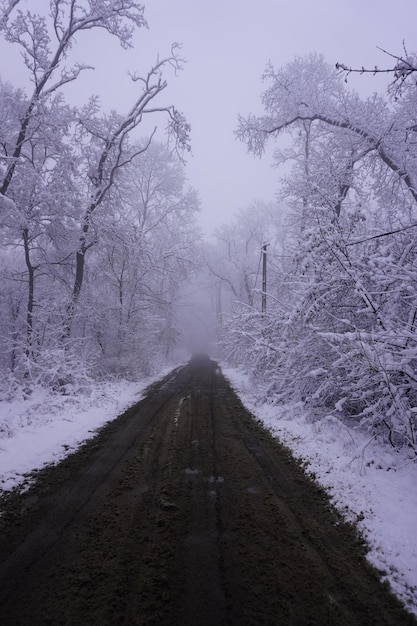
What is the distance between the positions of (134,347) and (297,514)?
14293 millimetres

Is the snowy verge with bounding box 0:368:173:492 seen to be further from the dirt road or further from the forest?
the forest

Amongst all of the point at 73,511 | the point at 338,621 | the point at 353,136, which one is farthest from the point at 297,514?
the point at 353,136

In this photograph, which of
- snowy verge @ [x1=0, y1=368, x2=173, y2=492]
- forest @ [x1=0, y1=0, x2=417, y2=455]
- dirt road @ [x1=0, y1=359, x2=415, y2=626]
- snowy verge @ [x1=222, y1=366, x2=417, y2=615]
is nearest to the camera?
dirt road @ [x1=0, y1=359, x2=415, y2=626]

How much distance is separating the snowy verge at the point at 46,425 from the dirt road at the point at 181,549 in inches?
20.1

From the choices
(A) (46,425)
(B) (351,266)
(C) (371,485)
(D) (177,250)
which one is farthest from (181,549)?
(D) (177,250)

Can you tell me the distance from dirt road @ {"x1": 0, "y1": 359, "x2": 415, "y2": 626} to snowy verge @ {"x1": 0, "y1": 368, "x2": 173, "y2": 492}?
0.51m

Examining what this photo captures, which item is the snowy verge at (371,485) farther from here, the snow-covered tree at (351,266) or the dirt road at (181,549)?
the snow-covered tree at (351,266)

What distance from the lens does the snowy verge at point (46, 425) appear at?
18.4 feet

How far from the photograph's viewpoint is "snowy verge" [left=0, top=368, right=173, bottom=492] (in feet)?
18.4

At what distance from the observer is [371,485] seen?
4.66m

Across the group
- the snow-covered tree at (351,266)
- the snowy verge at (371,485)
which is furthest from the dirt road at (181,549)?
the snow-covered tree at (351,266)

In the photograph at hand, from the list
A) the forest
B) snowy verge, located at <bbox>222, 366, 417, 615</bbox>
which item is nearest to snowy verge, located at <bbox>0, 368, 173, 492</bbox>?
the forest

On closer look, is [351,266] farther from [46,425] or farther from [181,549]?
[46,425]

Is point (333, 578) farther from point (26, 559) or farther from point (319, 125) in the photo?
point (319, 125)
